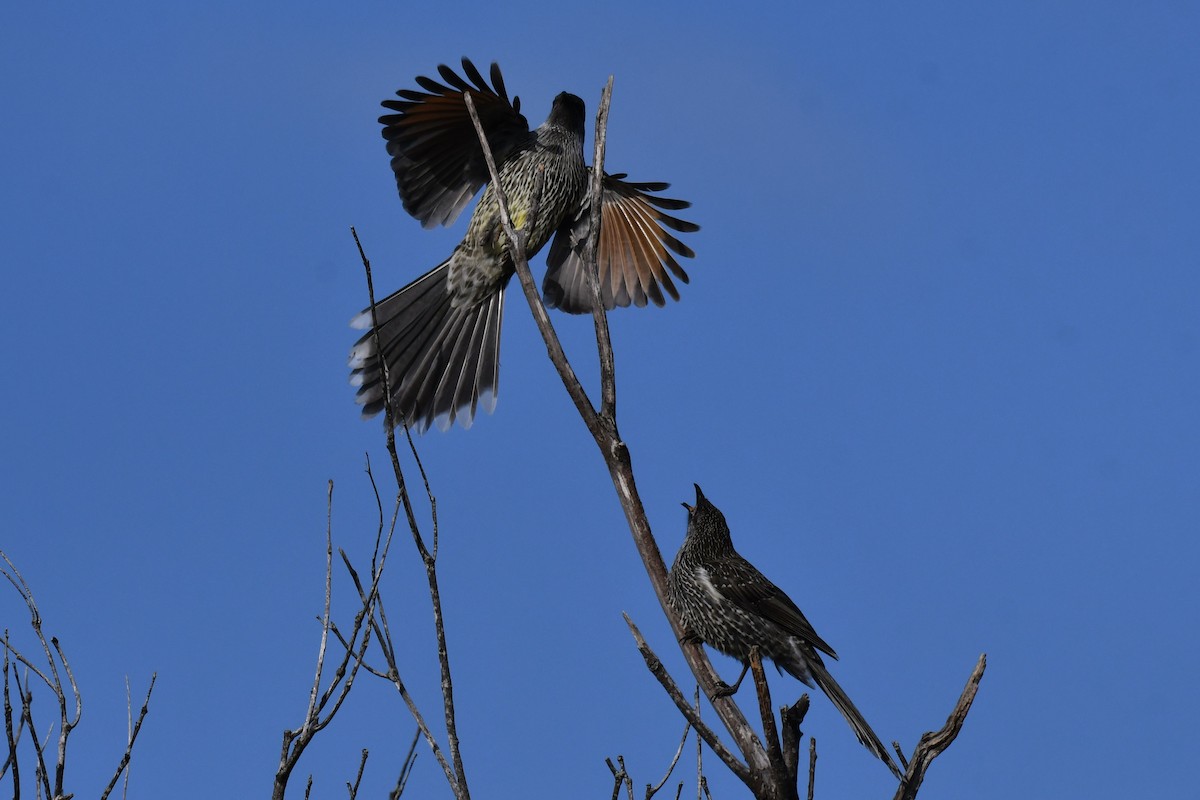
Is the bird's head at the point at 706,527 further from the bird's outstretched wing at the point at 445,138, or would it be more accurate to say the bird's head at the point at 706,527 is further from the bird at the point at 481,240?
the bird's outstretched wing at the point at 445,138

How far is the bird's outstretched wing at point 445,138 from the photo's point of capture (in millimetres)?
6133

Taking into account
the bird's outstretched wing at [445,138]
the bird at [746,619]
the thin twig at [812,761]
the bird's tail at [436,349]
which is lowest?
the thin twig at [812,761]

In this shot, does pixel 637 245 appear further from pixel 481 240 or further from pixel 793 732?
pixel 793 732

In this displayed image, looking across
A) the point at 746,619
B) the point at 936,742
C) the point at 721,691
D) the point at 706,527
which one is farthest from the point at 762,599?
the point at 936,742

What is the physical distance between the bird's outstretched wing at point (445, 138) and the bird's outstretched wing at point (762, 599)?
2.80m

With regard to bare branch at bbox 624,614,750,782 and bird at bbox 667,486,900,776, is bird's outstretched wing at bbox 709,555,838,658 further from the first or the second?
bare branch at bbox 624,614,750,782

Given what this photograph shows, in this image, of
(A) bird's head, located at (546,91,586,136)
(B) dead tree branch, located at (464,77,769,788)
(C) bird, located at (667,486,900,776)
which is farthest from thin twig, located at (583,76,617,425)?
(A) bird's head, located at (546,91,586,136)

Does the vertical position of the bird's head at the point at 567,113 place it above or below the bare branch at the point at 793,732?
above

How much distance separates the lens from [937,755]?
2811 millimetres

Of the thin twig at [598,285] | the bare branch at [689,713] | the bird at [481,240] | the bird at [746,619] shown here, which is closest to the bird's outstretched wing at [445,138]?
the bird at [481,240]

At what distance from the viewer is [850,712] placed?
3766mm

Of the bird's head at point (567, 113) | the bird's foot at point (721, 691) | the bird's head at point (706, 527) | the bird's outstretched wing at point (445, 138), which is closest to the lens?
the bird's foot at point (721, 691)

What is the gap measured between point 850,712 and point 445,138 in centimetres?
390

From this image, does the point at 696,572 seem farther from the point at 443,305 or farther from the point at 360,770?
the point at 443,305
